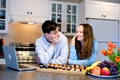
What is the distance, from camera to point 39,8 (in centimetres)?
413

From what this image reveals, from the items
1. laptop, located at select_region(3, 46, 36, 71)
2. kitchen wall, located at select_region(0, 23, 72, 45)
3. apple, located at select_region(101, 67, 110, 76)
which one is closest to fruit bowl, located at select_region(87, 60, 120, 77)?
apple, located at select_region(101, 67, 110, 76)

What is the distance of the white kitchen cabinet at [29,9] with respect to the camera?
3.98 m

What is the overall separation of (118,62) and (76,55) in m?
0.80

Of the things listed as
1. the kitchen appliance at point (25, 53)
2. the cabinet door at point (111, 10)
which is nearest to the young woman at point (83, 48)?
the kitchen appliance at point (25, 53)

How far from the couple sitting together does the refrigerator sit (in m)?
1.91

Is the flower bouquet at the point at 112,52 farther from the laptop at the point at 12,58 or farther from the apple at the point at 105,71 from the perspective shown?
the laptop at the point at 12,58

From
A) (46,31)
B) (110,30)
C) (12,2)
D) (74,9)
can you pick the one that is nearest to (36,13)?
(12,2)

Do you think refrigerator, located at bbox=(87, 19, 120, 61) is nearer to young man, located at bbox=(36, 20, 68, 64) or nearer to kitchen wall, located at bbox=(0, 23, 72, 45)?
kitchen wall, located at bbox=(0, 23, 72, 45)

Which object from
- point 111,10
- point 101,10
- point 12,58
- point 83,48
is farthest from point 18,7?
point 12,58

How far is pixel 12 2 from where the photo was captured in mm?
3967

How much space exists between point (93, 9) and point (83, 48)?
7.49 feet

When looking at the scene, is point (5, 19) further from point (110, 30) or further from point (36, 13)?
point (110, 30)

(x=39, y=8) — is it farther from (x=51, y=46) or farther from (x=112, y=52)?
(x=112, y=52)

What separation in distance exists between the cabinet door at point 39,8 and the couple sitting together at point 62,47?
6.47 ft
